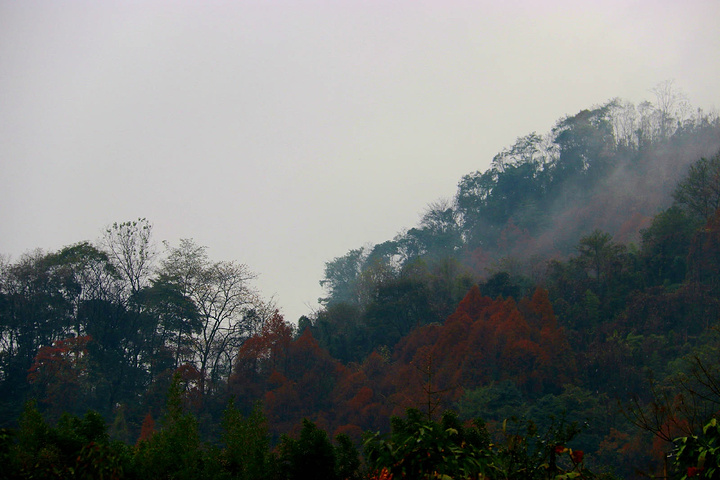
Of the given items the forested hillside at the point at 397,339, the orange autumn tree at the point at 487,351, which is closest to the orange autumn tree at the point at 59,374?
the forested hillside at the point at 397,339

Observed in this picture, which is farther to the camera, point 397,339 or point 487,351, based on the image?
point 397,339

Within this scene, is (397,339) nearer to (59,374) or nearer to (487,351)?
(487,351)

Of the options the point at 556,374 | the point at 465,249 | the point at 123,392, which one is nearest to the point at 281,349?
the point at 123,392

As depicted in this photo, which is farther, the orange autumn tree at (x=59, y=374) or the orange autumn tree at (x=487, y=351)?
the orange autumn tree at (x=59, y=374)

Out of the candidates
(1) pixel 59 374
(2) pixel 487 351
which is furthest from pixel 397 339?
(1) pixel 59 374

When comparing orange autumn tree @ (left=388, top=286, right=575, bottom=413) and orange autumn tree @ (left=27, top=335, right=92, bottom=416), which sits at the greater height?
orange autumn tree @ (left=27, top=335, right=92, bottom=416)

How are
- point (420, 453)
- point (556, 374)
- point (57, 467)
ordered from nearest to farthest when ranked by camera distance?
point (420, 453) < point (57, 467) < point (556, 374)

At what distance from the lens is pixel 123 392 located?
1496 inches

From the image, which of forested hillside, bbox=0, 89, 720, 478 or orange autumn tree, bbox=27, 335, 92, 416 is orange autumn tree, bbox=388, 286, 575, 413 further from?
orange autumn tree, bbox=27, 335, 92, 416

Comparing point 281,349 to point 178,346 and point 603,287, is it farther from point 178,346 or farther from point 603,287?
point 603,287

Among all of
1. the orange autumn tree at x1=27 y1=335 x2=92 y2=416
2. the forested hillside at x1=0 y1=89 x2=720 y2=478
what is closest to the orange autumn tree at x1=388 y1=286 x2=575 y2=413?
the forested hillside at x1=0 y1=89 x2=720 y2=478

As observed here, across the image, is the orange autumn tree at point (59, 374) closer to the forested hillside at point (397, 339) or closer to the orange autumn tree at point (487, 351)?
the forested hillside at point (397, 339)

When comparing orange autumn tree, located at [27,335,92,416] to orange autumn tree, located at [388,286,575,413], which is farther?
orange autumn tree, located at [27,335,92,416]

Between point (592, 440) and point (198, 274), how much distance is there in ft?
82.1
